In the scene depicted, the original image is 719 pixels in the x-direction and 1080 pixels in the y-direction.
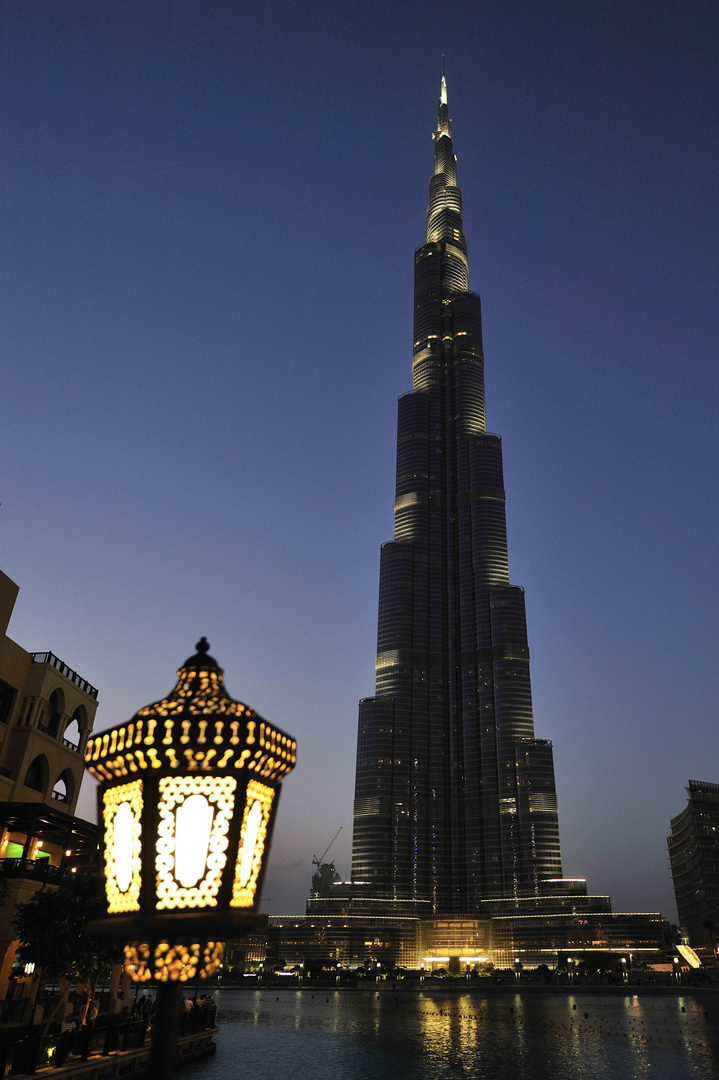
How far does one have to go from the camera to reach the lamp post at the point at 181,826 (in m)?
5.89

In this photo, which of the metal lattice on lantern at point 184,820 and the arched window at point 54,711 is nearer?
the metal lattice on lantern at point 184,820

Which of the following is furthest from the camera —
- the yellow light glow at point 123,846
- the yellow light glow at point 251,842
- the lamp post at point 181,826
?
the yellow light glow at point 251,842

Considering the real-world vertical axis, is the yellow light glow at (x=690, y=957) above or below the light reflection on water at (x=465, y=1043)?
above

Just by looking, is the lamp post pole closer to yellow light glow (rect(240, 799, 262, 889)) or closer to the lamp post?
the lamp post

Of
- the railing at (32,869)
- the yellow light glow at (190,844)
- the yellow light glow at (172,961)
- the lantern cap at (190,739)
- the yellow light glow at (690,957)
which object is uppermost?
the yellow light glow at (690,957)

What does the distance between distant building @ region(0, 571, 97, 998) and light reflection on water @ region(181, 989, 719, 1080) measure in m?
13.7

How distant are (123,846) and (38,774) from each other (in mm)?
43116

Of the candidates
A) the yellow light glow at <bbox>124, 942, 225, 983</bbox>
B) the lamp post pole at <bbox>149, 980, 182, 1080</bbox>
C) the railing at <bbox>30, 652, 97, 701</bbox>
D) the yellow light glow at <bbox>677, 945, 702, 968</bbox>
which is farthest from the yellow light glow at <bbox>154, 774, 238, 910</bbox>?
the yellow light glow at <bbox>677, 945, 702, 968</bbox>

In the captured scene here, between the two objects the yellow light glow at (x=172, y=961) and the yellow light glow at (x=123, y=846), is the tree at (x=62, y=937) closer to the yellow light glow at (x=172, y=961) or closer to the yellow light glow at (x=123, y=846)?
the yellow light glow at (x=123, y=846)

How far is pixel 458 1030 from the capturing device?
72.1 meters

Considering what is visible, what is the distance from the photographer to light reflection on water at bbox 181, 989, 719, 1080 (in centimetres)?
4781

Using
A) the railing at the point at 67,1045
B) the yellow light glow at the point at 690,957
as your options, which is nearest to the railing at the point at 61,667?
the railing at the point at 67,1045

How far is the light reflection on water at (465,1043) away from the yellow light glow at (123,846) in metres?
44.9

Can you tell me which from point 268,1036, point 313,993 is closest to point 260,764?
point 268,1036
